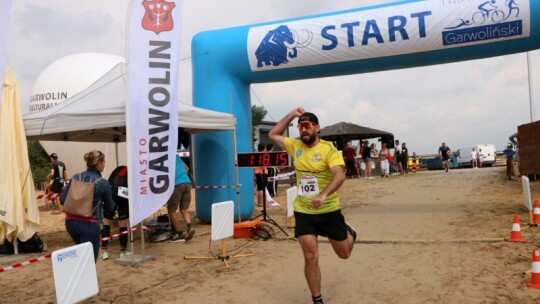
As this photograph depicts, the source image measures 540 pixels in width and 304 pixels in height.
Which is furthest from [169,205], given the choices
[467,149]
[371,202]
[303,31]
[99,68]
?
[467,149]

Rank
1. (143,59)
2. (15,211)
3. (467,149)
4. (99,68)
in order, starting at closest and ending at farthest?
(143,59) < (15,211) < (99,68) < (467,149)

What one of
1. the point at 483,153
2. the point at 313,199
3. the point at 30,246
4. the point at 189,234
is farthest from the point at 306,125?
the point at 483,153

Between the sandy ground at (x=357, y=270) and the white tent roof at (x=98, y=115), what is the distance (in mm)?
1981

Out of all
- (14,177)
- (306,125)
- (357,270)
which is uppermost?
(306,125)

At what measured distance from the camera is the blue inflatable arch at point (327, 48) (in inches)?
295

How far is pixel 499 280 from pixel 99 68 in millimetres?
14544

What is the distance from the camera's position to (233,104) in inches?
356

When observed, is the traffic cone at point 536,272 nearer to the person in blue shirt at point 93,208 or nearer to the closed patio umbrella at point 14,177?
the person in blue shirt at point 93,208

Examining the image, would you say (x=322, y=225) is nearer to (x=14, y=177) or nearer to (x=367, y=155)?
(x=14, y=177)

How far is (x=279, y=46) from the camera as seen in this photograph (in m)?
8.54

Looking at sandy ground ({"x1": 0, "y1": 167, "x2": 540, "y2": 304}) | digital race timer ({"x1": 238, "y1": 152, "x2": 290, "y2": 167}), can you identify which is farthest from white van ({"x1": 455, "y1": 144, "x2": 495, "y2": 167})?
digital race timer ({"x1": 238, "y1": 152, "x2": 290, "y2": 167})

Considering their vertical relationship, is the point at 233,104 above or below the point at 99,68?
below

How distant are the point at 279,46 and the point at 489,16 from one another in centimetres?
375

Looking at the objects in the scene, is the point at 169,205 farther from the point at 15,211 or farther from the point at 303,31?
the point at 303,31
